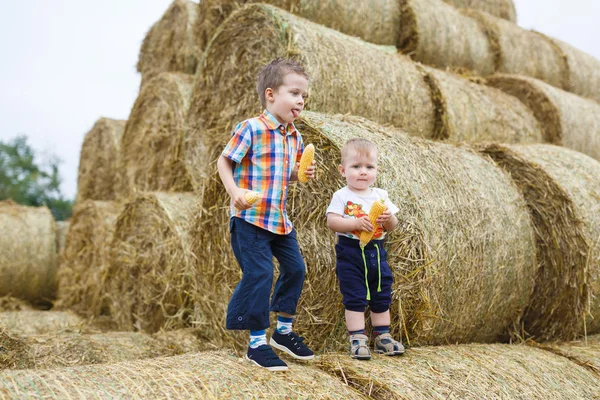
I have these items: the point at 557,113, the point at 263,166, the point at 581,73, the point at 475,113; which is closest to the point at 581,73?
the point at 581,73

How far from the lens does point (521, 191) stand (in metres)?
4.09

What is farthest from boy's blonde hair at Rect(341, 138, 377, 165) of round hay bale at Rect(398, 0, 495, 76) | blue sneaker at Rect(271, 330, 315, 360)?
round hay bale at Rect(398, 0, 495, 76)

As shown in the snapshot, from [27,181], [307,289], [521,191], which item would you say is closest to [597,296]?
[521,191]

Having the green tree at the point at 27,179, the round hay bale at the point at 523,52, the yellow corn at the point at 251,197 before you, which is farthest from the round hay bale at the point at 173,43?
the green tree at the point at 27,179

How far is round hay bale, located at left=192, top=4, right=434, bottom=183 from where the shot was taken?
167 inches

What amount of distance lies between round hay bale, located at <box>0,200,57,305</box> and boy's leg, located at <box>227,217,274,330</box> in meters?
4.28

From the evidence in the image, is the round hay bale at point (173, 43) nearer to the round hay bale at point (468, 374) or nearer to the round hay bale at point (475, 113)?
the round hay bale at point (475, 113)

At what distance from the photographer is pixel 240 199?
2.59 meters

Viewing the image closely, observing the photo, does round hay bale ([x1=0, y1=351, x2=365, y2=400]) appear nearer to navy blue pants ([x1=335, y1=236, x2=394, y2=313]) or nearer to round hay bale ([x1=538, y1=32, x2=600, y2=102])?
navy blue pants ([x1=335, y1=236, x2=394, y2=313])

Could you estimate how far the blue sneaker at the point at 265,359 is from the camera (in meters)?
2.59

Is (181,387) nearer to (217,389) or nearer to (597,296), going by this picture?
(217,389)

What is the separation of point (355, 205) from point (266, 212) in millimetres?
448

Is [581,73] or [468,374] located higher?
[581,73]

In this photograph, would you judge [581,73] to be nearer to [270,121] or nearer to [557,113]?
[557,113]
